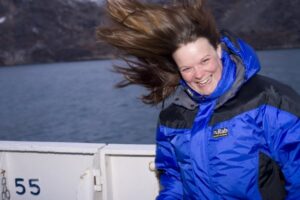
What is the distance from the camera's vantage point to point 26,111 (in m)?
29.4

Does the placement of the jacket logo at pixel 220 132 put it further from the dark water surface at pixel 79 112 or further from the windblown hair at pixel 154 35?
the dark water surface at pixel 79 112

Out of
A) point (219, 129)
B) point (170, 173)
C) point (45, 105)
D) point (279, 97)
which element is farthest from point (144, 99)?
point (45, 105)

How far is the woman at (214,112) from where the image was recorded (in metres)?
1.29

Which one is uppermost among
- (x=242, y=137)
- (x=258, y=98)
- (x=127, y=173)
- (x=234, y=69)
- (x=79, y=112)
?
(x=79, y=112)

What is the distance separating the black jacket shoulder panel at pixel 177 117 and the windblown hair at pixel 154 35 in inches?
6.8

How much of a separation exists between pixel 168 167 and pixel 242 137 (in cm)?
38

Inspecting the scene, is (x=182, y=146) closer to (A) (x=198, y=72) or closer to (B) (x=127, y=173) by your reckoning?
(A) (x=198, y=72)

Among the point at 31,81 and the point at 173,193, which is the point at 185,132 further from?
the point at 31,81

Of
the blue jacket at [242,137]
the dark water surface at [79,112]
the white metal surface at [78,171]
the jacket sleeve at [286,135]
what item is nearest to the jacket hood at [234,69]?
the blue jacket at [242,137]

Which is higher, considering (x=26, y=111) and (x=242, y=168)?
(x=26, y=111)

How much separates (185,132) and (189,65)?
0.22 meters

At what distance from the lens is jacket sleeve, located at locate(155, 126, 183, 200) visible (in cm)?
156

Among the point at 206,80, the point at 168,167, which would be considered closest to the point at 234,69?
the point at 206,80

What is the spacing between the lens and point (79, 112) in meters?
28.6
